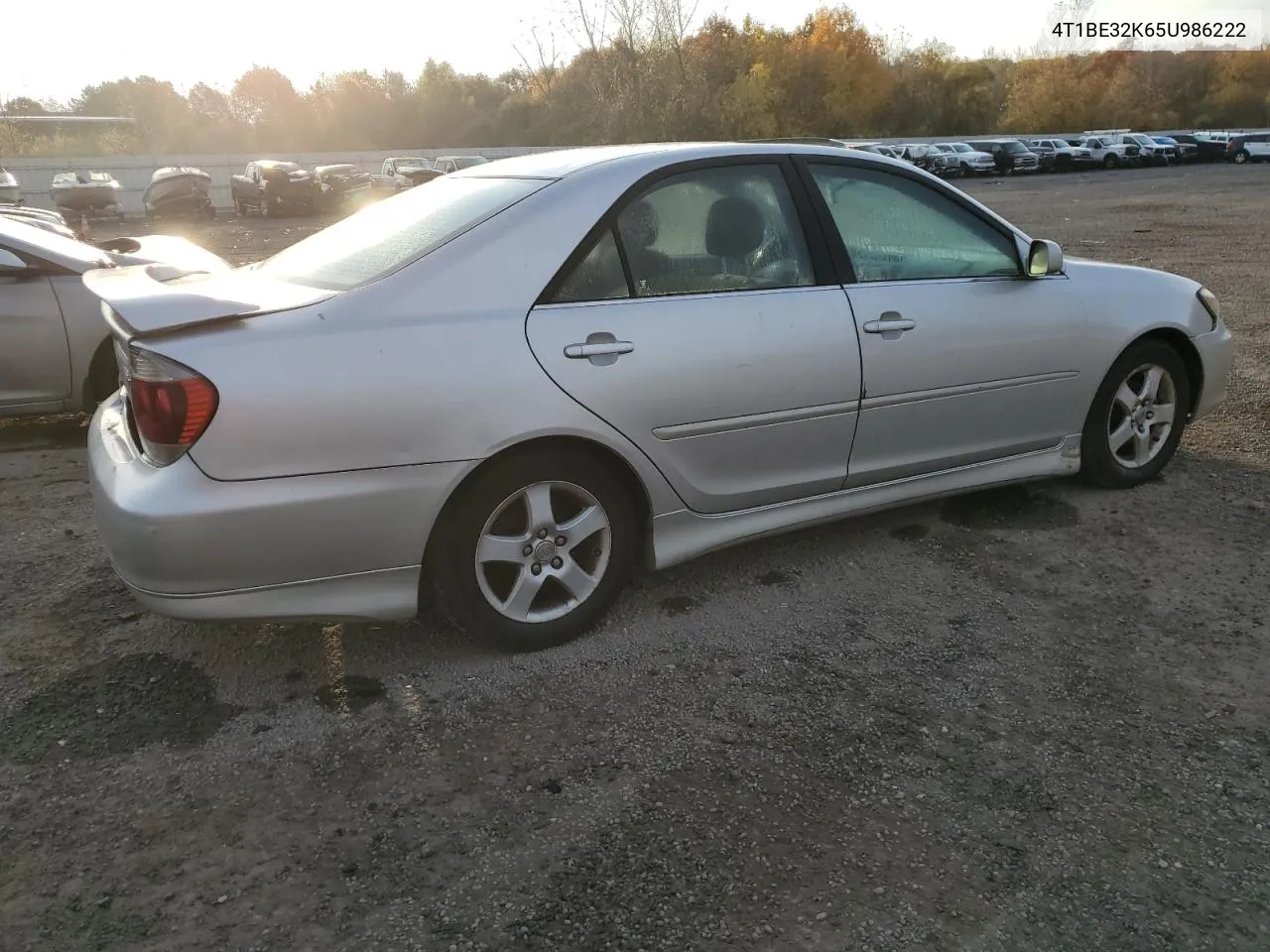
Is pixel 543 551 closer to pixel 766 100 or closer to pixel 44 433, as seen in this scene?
pixel 44 433

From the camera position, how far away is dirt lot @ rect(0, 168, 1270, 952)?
217 cm

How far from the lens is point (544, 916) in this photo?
216cm

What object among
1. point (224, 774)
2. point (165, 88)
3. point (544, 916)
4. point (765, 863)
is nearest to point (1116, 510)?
point (765, 863)

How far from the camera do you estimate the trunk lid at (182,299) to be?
2.80 meters

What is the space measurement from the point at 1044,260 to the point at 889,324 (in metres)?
0.85

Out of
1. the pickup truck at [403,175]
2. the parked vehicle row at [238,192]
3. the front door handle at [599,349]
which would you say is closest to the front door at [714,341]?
the front door handle at [599,349]

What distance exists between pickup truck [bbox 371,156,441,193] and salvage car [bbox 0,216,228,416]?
2369 cm

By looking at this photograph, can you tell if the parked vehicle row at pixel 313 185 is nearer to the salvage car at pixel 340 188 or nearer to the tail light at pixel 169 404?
the salvage car at pixel 340 188

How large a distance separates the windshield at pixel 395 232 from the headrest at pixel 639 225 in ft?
0.98

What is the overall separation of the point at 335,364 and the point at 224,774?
1140 millimetres

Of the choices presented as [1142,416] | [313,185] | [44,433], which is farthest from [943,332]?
[313,185]

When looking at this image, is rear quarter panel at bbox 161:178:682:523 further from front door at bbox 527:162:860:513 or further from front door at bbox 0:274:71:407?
front door at bbox 0:274:71:407

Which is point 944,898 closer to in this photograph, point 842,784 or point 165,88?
point 842,784

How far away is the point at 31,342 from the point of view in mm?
5609
